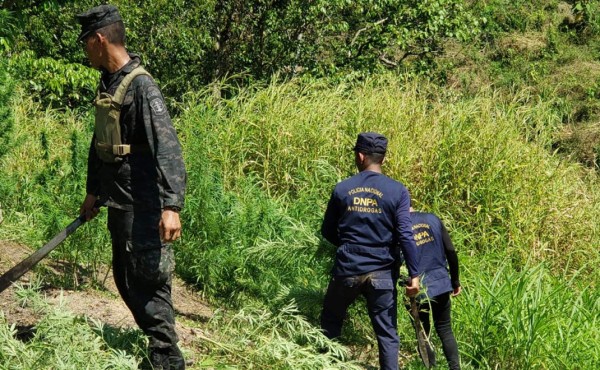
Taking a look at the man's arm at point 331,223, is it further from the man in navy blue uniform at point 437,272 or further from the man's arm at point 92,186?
the man's arm at point 92,186

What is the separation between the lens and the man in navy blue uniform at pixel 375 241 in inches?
200

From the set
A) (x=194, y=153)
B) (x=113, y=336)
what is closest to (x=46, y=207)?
(x=194, y=153)

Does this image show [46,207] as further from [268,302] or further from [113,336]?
[113,336]

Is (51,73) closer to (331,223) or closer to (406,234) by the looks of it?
(331,223)

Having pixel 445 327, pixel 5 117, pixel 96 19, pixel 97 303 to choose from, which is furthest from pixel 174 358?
pixel 5 117

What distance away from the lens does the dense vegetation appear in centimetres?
586

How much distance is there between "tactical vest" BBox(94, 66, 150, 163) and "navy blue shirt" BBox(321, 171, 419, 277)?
141 centimetres

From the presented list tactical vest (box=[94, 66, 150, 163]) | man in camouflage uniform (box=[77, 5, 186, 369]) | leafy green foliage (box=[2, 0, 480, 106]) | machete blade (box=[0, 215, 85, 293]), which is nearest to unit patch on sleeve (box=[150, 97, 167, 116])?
man in camouflage uniform (box=[77, 5, 186, 369])

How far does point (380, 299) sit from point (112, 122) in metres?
1.90

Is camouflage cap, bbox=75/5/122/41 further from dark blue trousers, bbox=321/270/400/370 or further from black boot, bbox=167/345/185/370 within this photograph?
dark blue trousers, bbox=321/270/400/370

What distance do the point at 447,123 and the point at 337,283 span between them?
419cm

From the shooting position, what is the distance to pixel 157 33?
1409cm

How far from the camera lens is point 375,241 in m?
5.12

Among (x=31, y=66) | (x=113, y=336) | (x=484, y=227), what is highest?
(x=31, y=66)
